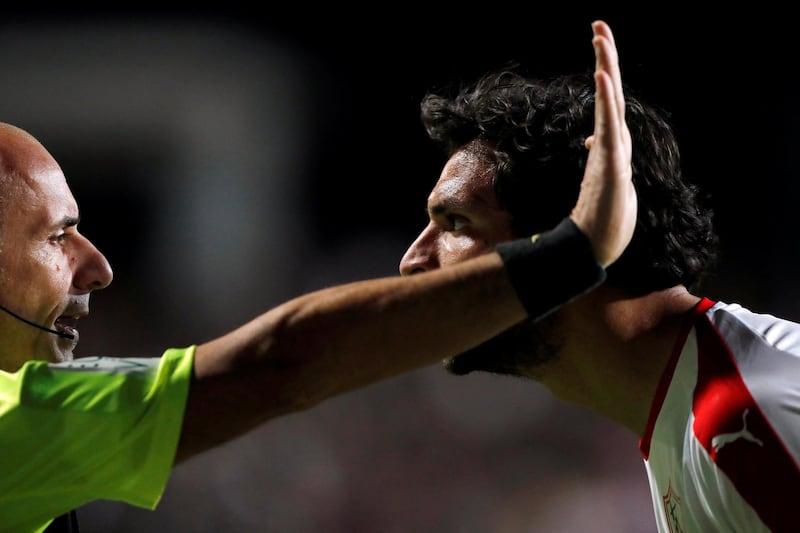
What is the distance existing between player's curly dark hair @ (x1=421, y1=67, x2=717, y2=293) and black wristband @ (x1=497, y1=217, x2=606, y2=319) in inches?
29.8

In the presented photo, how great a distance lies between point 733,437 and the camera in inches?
60.0

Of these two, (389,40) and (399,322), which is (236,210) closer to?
(389,40)

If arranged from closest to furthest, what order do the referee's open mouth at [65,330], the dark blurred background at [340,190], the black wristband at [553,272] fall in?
the black wristband at [553,272] < the referee's open mouth at [65,330] < the dark blurred background at [340,190]

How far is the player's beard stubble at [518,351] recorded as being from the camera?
1985 millimetres

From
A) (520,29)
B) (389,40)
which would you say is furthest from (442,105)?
(389,40)

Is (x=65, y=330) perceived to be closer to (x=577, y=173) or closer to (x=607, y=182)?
(x=577, y=173)

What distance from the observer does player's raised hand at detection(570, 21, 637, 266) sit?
125 centimetres

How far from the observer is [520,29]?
426 centimetres

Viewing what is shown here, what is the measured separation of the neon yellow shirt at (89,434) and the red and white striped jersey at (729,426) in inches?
36.6

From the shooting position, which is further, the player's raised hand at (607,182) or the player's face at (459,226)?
the player's face at (459,226)

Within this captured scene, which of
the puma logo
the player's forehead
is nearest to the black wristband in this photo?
the puma logo

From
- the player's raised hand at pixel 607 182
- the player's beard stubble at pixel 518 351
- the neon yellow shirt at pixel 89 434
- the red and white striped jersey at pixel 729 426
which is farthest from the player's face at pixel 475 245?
the neon yellow shirt at pixel 89 434

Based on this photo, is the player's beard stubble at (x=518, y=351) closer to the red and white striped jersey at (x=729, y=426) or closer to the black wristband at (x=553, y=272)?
the red and white striped jersey at (x=729, y=426)

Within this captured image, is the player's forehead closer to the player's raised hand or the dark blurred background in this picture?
the player's raised hand
